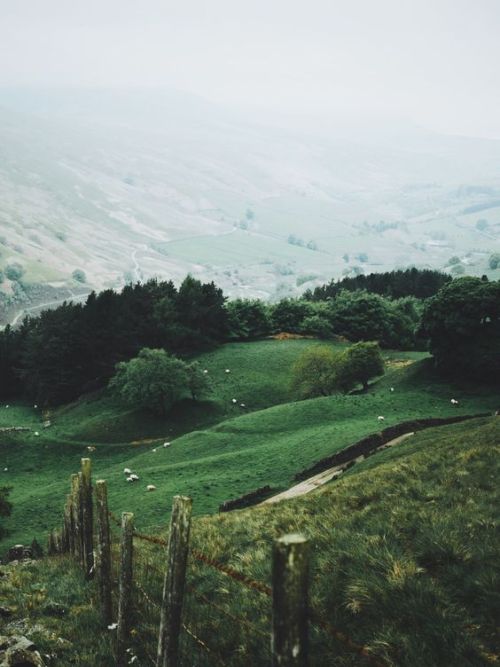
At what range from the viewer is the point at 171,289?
102 metres

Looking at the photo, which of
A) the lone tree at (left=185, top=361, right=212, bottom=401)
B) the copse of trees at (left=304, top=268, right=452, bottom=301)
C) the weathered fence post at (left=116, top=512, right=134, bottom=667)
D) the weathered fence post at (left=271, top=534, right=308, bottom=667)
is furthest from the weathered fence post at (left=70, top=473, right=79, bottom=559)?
the copse of trees at (left=304, top=268, right=452, bottom=301)

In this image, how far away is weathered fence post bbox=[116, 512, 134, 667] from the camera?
9.12 metres

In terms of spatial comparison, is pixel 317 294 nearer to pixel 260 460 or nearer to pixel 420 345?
pixel 420 345

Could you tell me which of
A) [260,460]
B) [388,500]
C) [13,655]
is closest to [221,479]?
[260,460]

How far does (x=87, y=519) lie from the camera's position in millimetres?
13820

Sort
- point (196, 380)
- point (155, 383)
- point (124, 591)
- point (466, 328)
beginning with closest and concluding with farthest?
point (124, 591) < point (466, 328) < point (155, 383) < point (196, 380)

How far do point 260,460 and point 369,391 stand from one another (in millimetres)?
26947

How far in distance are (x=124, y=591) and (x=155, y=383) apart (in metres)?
54.6

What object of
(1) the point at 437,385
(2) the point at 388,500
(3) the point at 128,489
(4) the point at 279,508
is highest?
(2) the point at 388,500

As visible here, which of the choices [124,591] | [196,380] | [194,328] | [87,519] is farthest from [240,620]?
[194,328]

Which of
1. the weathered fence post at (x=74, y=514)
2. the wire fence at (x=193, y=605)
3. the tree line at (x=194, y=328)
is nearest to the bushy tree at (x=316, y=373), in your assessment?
the tree line at (x=194, y=328)

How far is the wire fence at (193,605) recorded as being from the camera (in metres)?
4.90

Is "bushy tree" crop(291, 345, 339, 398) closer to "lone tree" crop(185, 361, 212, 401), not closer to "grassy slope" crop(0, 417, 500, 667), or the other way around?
"lone tree" crop(185, 361, 212, 401)

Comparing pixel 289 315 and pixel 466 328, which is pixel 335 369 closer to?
pixel 466 328
